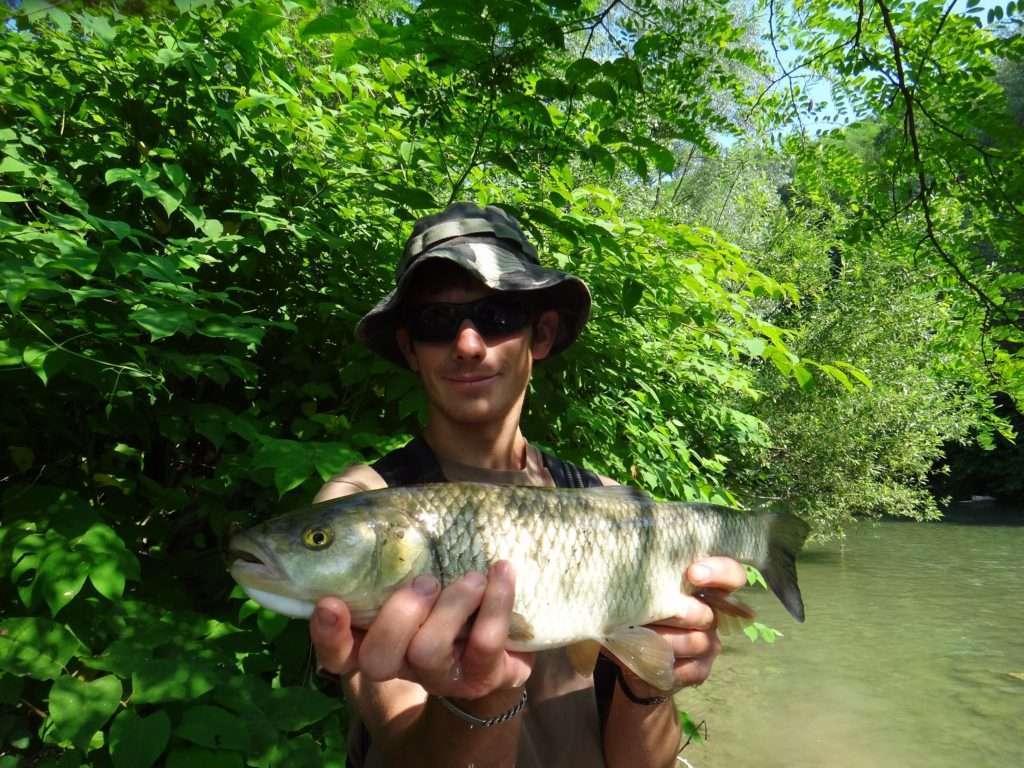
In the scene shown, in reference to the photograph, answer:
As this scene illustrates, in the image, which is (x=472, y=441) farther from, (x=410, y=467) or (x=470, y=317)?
(x=470, y=317)

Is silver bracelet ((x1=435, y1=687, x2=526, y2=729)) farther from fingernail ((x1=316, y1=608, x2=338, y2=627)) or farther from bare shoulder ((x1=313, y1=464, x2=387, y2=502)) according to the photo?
bare shoulder ((x1=313, y1=464, x2=387, y2=502))

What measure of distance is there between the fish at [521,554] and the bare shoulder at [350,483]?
26 cm

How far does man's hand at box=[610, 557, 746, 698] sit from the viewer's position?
1.90 m

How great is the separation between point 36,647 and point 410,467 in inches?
43.6

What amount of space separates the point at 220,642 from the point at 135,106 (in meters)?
2.24

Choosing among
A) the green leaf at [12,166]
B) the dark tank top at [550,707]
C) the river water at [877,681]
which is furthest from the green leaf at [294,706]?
the river water at [877,681]

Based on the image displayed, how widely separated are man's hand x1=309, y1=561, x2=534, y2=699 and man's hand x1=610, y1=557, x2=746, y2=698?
607mm

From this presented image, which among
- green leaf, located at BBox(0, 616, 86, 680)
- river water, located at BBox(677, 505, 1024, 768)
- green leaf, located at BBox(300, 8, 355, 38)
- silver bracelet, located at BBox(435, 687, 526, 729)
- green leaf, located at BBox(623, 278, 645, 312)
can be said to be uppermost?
green leaf, located at BBox(300, 8, 355, 38)

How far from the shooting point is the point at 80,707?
1588mm

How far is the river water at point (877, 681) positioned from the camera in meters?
7.15

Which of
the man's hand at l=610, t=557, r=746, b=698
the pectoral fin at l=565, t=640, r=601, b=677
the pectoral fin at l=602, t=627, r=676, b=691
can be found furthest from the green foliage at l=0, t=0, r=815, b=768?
the man's hand at l=610, t=557, r=746, b=698

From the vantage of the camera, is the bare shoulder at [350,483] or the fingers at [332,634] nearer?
the fingers at [332,634]

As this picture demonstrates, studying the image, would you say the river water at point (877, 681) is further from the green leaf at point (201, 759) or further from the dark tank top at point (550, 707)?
the green leaf at point (201, 759)

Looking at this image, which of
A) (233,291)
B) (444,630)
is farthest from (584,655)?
(233,291)
